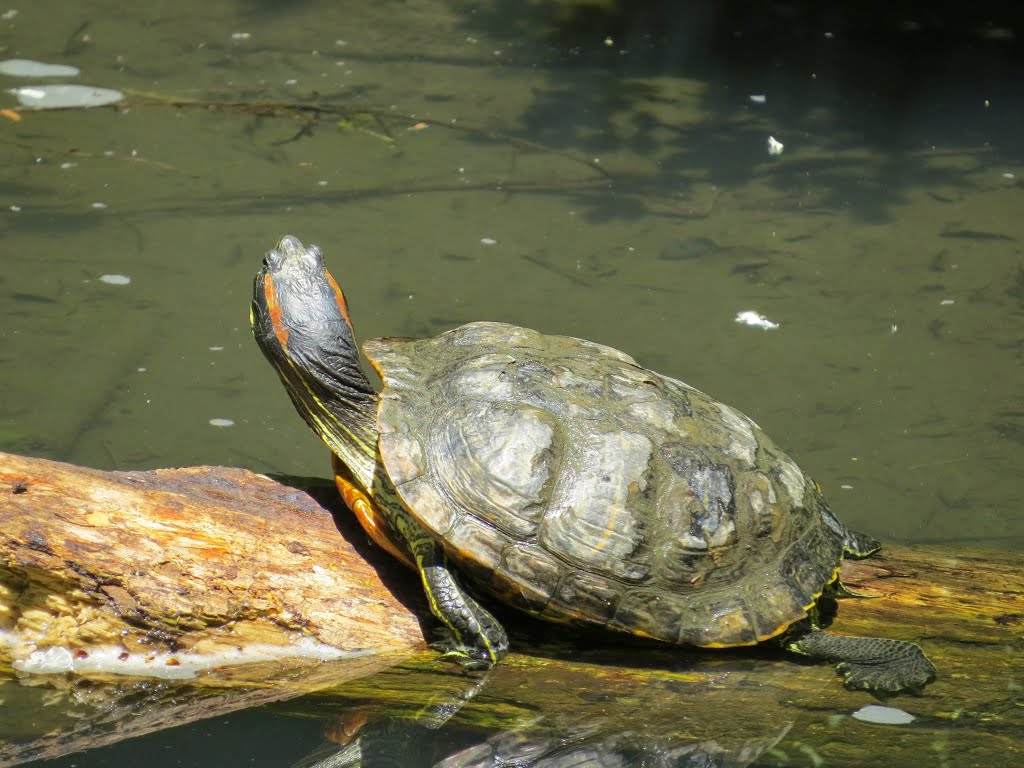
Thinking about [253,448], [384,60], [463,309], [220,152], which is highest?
[384,60]

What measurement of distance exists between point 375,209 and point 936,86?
5.27 meters

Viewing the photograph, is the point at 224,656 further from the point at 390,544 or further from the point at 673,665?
the point at 673,665

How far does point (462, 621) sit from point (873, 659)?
1.21 m

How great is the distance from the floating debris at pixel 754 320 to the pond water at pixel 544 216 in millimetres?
54

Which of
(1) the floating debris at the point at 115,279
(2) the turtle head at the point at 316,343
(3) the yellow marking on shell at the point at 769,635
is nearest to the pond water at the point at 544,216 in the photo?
(1) the floating debris at the point at 115,279

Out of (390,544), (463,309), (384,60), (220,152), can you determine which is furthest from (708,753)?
(384,60)

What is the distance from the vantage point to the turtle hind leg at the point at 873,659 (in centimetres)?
290

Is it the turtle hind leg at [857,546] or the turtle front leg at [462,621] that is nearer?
the turtle front leg at [462,621]

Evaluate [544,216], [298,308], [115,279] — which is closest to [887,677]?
[298,308]

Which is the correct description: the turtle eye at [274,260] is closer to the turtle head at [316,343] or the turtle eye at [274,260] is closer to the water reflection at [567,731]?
the turtle head at [316,343]

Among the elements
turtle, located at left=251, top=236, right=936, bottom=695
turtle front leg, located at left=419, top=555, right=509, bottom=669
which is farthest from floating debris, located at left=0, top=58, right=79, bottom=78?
turtle front leg, located at left=419, top=555, right=509, bottom=669

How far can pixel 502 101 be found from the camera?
834 cm

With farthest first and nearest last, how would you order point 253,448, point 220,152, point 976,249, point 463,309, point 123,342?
1. point 220,152
2. point 976,249
3. point 463,309
4. point 123,342
5. point 253,448

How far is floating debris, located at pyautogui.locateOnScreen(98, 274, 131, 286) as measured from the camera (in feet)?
19.4
